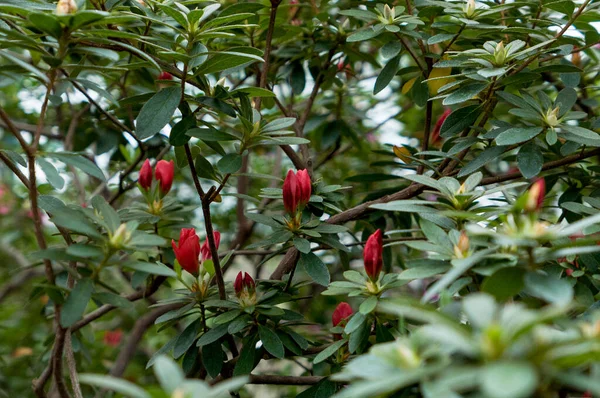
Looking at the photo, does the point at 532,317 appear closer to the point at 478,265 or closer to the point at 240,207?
the point at 478,265

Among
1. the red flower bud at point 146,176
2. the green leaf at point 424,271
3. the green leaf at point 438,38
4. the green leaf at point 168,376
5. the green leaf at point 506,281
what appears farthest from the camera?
the red flower bud at point 146,176

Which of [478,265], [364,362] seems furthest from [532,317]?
[478,265]

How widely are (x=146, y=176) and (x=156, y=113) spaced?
1.03 feet

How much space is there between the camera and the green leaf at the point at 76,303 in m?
1.01

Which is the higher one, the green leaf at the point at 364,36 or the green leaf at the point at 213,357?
the green leaf at the point at 364,36

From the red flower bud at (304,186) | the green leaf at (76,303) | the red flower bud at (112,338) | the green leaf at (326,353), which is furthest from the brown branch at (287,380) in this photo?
the red flower bud at (112,338)

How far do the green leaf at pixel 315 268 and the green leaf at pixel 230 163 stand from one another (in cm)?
24

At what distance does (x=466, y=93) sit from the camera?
1.36m

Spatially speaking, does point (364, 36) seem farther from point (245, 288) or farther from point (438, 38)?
point (245, 288)

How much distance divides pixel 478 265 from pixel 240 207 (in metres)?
1.56

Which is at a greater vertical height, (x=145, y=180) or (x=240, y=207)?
(x=145, y=180)

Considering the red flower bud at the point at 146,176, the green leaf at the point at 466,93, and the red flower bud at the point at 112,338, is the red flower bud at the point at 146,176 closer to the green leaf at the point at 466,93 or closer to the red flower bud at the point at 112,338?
the green leaf at the point at 466,93

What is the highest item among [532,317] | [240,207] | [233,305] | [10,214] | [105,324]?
[532,317]

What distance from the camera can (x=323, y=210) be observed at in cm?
146
